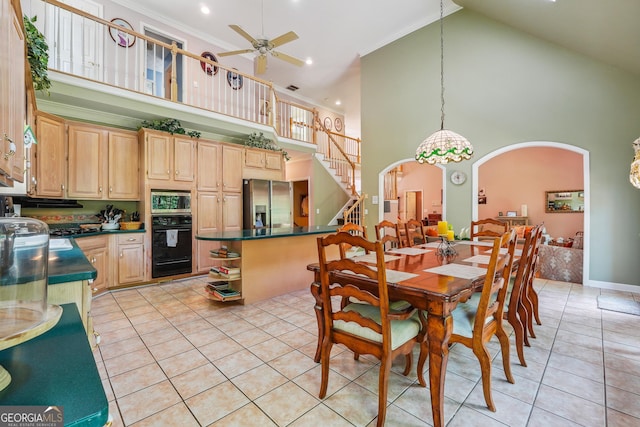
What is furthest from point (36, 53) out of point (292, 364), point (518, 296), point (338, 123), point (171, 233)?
point (338, 123)

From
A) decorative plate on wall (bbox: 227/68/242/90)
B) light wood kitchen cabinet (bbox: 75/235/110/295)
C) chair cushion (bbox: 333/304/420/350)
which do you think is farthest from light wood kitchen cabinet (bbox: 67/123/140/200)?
chair cushion (bbox: 333/304/420/350)

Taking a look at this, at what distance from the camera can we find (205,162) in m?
5.00

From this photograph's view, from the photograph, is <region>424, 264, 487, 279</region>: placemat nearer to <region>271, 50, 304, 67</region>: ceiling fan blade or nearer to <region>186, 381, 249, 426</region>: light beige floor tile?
<region>186, 381, 249, 426</region>: light beige floor tile

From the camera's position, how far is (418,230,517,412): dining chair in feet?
5.20

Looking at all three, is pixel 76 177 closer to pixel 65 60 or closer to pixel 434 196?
pixel 65 60

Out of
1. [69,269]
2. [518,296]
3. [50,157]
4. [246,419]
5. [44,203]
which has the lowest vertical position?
[246,419]

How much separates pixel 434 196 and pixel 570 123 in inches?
213

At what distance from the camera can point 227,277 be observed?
3.36 meters

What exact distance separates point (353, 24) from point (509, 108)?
3560mm

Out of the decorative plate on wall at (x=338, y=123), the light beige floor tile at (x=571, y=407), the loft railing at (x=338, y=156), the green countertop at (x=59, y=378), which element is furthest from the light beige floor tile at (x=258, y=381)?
the decorative plate on wall at (x=338, y=123)

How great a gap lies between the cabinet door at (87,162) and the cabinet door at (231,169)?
1798mm

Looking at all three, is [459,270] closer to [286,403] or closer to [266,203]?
[286,403]

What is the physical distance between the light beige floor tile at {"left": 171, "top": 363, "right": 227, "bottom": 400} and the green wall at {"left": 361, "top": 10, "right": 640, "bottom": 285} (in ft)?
16.5

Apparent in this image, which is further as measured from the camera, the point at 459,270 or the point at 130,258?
the point at 130,258
